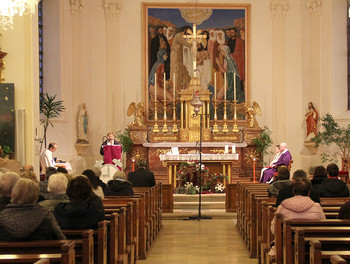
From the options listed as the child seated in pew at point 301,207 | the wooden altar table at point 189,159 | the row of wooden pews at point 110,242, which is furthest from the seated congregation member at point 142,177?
the child seated in pew at point 301,207

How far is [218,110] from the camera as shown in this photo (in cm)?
1841

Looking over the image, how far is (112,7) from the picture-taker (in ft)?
60.5

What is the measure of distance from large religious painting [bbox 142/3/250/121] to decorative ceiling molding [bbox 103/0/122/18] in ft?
2.89

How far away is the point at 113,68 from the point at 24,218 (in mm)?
14659

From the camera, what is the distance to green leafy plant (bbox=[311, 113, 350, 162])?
52.7 ft

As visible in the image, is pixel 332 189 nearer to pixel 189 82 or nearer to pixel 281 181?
pixel 281 181

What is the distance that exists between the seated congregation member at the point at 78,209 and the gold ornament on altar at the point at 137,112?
39.8ft

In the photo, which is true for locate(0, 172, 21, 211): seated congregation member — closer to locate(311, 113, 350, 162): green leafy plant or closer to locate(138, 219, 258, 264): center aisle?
locate(138, 219, 258, 264): center aisle

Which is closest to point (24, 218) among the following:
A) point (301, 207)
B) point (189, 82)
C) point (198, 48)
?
point (301, 207)

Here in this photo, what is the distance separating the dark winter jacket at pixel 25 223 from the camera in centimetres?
413

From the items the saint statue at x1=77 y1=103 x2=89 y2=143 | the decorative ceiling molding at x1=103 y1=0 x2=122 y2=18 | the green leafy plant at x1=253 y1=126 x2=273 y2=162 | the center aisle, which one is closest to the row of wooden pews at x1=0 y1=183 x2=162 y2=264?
the center aisle

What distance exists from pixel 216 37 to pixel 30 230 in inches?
608

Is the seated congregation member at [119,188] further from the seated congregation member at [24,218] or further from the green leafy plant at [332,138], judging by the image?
the green leafy plant at [332,138]

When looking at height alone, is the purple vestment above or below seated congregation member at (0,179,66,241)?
below
